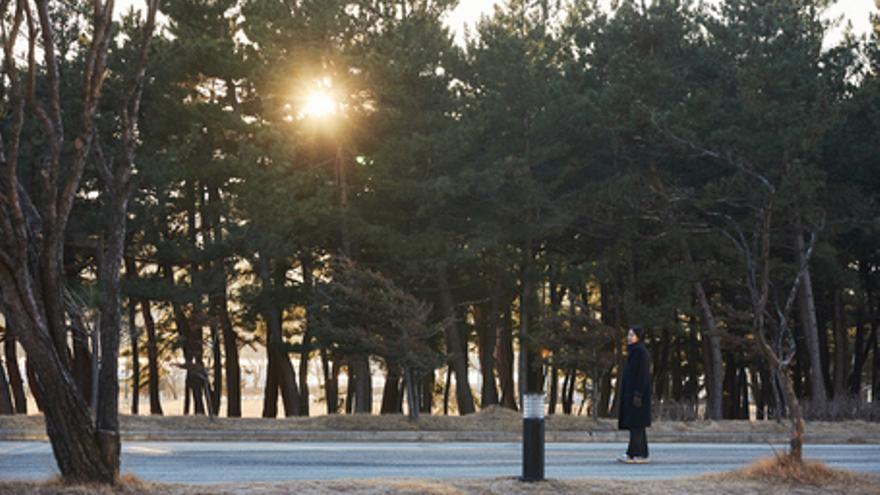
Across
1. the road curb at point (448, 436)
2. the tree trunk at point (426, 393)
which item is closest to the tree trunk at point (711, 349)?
the road curb at point (448, 436)

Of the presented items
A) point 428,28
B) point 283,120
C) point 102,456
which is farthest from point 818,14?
point 102,456

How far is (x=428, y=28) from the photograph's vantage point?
35.8 metres

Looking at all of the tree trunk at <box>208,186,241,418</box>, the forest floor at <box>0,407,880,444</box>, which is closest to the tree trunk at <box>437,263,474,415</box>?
the tree trunk at <box>208,186,241,418</box>

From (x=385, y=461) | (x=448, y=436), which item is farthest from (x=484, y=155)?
(x=385, y=461)

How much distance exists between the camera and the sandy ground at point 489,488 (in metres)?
10.3

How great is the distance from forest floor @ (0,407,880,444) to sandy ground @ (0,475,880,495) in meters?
12.4

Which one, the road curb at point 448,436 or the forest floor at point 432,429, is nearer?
the road curb at point 448,436

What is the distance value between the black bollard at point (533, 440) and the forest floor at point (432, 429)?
43.2 feet

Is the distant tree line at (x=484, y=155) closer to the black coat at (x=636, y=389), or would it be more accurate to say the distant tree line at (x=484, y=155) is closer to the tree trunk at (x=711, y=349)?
the tree trunk at (x=711, y=349)

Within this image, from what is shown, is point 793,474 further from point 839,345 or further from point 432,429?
point 839,345

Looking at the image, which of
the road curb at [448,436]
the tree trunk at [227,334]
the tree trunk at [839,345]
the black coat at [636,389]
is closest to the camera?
the black coat at [636,389]

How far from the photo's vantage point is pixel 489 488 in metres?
11.4

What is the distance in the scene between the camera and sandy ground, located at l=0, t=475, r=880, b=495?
10.3 meters

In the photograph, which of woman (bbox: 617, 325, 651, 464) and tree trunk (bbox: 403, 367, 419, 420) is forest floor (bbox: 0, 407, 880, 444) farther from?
woman (bbox: 617, 325, 651, 464)
